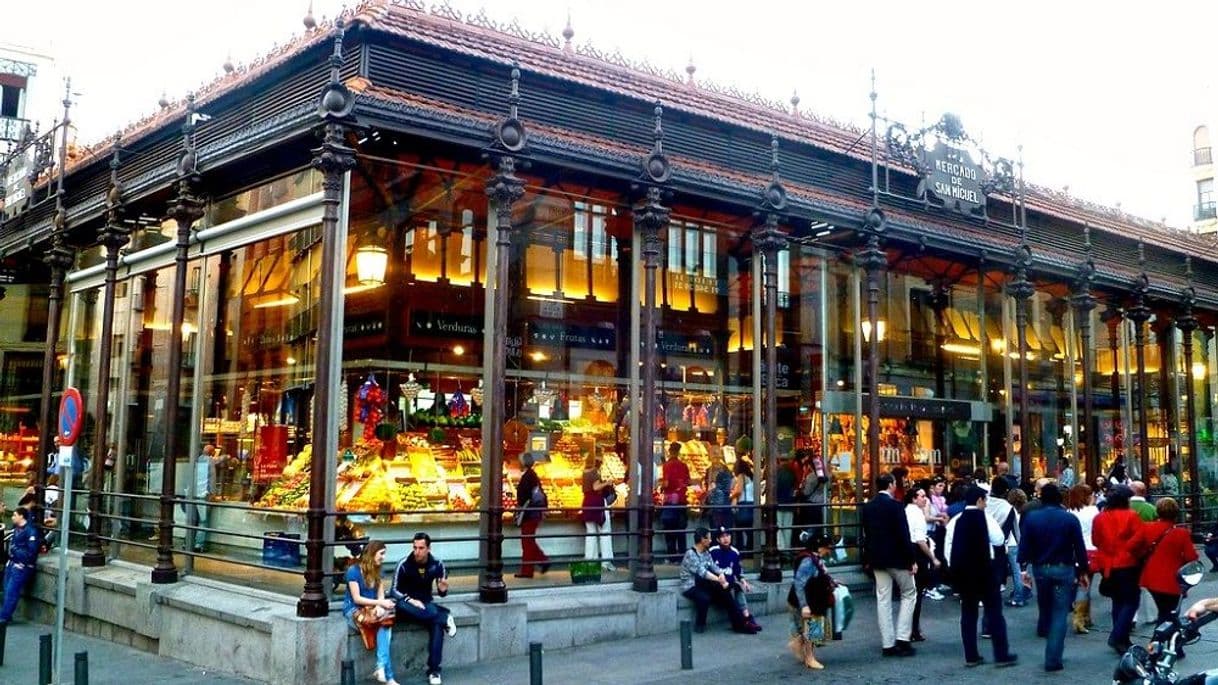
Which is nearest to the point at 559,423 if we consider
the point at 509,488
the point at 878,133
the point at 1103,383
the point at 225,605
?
the point at 509,488

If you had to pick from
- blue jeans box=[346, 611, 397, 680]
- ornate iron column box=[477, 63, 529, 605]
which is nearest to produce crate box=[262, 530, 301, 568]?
ornate iron column box=[477, 63, 529, 605]

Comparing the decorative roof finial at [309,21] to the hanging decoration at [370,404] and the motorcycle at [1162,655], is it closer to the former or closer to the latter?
the hanging decoration at [370,404]

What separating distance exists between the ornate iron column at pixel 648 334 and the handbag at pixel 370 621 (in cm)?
378

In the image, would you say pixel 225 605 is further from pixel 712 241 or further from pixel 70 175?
pixel 70 175

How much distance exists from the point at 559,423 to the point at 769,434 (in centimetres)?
358

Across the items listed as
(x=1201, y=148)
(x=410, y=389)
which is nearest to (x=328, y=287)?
(x=410, y=389)

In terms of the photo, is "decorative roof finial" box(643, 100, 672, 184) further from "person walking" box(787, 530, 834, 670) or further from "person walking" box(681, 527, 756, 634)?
"person walking" box(787, 530, 834, 670)

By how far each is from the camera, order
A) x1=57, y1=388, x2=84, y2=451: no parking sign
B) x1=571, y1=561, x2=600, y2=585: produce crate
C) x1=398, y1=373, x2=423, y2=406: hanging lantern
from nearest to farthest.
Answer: x1=57, y1=388, x2=84, y2=451: no parking sign < x1=571, y1=561, x2=600, y2=585: produce crate < x1=398, y1=373, x2=423, y2=406: hanging lantern

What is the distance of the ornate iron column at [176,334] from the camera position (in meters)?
12.7

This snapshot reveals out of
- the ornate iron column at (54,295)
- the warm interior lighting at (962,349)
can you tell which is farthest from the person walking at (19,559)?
the warm interior lighting at (962,349)

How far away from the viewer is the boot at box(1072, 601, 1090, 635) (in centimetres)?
1246

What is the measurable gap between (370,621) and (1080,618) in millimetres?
8704

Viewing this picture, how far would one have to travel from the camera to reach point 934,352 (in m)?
20.0

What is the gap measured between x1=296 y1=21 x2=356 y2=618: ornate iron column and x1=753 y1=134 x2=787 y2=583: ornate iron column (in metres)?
6.38
